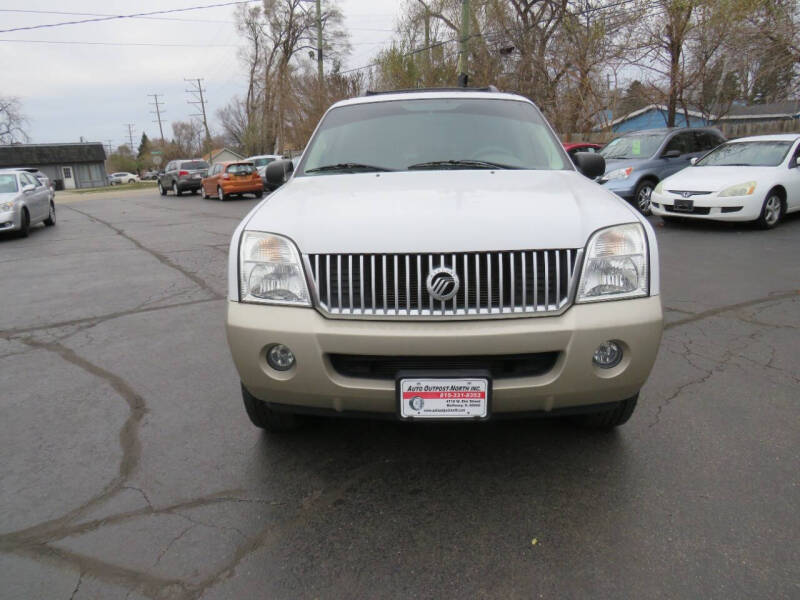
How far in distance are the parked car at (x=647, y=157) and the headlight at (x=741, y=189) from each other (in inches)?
82.8

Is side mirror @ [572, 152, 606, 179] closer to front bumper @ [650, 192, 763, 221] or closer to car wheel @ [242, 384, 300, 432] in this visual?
car wheel @ [242, 384, 300, 432]

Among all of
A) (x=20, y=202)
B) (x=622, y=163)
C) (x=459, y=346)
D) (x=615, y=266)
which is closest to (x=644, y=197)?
(x=622, y=163)

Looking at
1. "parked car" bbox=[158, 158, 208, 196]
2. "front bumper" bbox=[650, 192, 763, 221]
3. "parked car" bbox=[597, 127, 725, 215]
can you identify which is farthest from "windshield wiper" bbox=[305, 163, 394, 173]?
"parked car" bbox=[158, 158, 208, 196]

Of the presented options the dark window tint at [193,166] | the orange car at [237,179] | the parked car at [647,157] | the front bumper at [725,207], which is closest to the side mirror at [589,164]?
the front bumper at [725,207]

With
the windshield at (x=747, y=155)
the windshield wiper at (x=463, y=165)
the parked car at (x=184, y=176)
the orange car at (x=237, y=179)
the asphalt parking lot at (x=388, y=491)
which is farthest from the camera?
the parked car at (x=184, y=176)

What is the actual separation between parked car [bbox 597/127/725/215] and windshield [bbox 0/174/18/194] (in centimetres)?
1267

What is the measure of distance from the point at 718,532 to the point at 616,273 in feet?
3.60

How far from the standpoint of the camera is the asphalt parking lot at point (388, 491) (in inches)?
82.5

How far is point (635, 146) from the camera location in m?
12.3

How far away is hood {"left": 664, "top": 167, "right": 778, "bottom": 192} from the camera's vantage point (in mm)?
9438

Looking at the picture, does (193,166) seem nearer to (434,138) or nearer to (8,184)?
(8,184)

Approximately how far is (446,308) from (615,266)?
0.74m

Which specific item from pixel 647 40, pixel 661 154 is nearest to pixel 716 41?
pixel 647 40

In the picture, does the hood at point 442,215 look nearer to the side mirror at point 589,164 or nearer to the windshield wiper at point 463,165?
the windshield wiper at point 463,165
